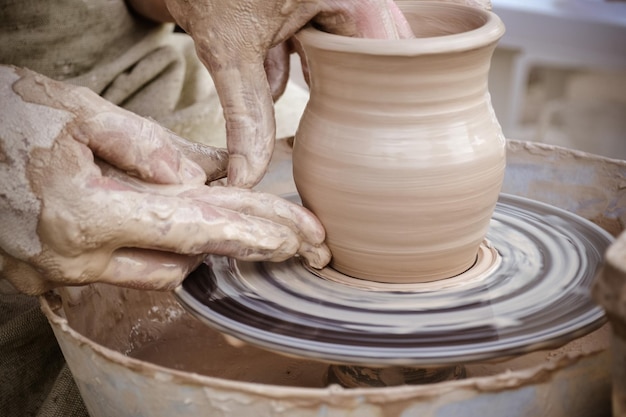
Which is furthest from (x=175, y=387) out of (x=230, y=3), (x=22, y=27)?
(x=22, y=27)

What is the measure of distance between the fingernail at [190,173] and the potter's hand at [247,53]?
0.24 feet

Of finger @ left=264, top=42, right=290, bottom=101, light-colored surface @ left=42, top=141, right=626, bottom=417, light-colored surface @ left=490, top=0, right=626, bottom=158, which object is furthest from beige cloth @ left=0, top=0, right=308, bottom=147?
light-colored surface @ left=490, top=0, right=626, bottom=158

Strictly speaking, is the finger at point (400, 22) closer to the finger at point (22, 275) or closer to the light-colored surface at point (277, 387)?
the light-colored surface at point (277, 387)

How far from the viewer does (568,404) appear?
958 mm

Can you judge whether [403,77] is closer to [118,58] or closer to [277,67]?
[277,67]

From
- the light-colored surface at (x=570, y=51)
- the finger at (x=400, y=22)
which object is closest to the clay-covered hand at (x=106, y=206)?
the finger at (x=400, y=22)

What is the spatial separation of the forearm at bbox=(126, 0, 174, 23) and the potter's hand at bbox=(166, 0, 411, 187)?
0.62 m

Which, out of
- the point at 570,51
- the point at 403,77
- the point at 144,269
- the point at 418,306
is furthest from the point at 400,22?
the point at 570,51

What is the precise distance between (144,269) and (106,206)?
14cm

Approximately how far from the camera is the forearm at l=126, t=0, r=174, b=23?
195 cm

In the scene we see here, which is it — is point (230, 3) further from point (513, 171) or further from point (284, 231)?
point (513, 171)

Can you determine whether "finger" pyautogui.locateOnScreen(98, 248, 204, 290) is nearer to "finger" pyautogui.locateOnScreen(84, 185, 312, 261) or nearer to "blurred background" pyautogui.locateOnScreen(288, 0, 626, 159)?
"finger" pyautogui.locateOnScreen(84, 185, 312, 261)

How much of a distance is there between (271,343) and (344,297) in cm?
16

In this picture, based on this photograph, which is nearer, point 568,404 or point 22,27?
point 568,404
